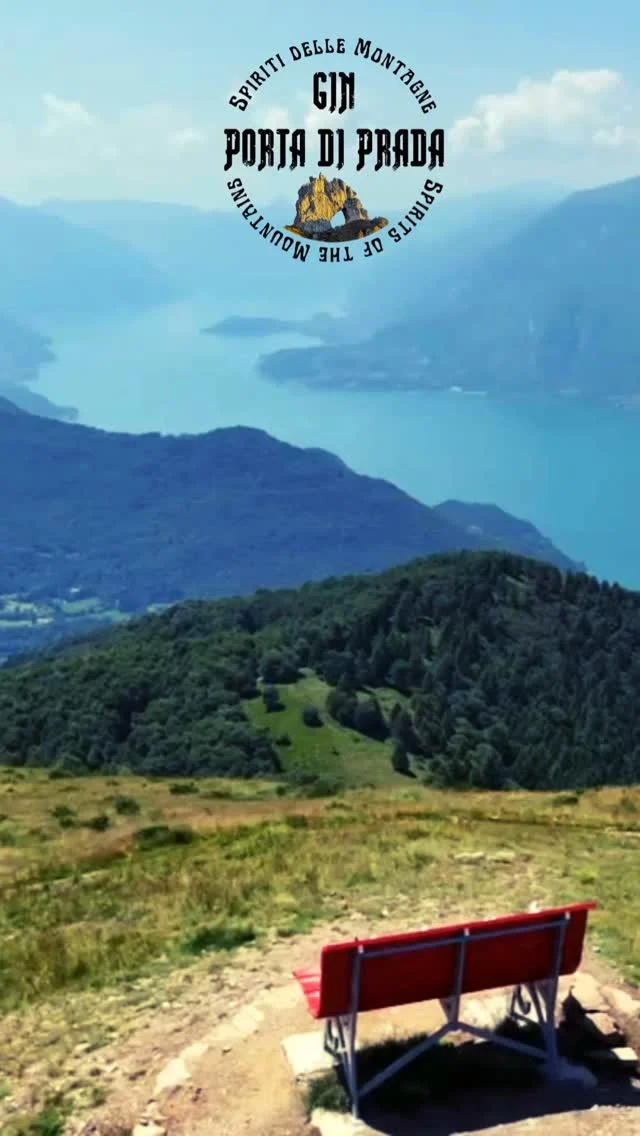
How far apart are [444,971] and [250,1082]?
203 cm

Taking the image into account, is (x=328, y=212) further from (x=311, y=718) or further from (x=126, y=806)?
(x=311, y=718)

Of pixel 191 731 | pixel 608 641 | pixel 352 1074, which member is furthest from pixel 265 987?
pixel 608 641

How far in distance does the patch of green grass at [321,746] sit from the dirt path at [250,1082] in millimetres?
71649

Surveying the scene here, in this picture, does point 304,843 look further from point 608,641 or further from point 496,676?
point 608,641

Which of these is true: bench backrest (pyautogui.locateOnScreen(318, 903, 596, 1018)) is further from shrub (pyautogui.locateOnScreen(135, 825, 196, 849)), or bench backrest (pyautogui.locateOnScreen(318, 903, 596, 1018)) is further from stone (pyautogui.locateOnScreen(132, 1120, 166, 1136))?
shrub (pyautogui.locateOnScreen(135, 825, 196, 849))

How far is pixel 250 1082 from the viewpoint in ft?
32.1

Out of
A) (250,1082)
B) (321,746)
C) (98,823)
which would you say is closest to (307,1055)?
(250,1082)

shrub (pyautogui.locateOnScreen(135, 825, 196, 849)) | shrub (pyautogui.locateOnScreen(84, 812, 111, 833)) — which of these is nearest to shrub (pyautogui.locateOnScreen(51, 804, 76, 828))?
shrub (pyautogui.locateOnScreen(84, 812, 111, 833))

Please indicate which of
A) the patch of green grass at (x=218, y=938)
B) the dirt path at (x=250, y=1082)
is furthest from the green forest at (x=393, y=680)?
the dirt path at (x=250, y=1082)

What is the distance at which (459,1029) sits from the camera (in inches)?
384

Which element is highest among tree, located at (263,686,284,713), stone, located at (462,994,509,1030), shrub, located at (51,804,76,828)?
stone, located at (462,994,509,1030)

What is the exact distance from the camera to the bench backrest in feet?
29.5

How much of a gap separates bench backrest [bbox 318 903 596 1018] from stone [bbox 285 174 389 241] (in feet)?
82.4

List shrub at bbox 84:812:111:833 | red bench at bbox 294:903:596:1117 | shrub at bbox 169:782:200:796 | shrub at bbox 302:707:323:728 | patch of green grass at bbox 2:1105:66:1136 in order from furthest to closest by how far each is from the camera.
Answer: shrub at bbox 302:707:323:728 → shrub at bbox 169:782:200:796 → shrub at bbox 84:812:111:833 → patch of green grass at bbox 2:1105:66:1136 → red bench at bbox 294:903:596:1117
